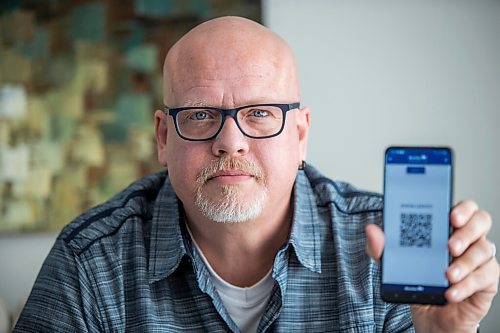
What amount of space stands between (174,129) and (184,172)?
10 centimetres

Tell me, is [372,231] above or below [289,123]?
below

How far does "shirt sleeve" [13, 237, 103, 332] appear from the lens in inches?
61.7

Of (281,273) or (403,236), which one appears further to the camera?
(281,273)

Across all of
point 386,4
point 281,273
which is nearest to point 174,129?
point 281,273

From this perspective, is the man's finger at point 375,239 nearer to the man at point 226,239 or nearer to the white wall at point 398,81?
the man at point 226,239

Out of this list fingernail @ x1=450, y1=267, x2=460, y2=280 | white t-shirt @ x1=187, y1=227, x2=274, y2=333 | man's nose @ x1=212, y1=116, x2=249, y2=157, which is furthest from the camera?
white t-shirt @ x1=187, y1=227, x2=274, y2=333

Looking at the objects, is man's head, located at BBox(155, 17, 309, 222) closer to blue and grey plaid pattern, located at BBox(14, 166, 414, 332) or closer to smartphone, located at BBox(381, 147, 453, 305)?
blue and grey plaid pattern, located at BBox(14, 166, 414, 332)

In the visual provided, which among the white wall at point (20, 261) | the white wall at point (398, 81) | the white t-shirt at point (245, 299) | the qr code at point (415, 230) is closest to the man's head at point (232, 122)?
the white t-shirt at point (245, 299)

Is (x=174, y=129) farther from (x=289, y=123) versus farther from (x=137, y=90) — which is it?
(x=137, y=90)

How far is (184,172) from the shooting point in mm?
1571

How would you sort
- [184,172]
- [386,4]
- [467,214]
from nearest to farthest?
[467,214], [184,172], [386,4]

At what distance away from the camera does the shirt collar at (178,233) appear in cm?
163

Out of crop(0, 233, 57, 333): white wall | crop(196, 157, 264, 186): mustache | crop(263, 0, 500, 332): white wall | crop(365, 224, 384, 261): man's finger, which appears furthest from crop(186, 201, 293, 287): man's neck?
crop(0, 233, 57, 333): white wall

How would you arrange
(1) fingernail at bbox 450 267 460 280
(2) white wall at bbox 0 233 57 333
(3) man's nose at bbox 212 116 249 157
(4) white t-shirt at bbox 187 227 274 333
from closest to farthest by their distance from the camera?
(1) fingernail at bbox 450 267 460 280 → (3) man's nose at bbox 212 116 249 157 → (4) white t-shirt at bbox 187 227 274 333 → (2) white wall at bbox 0 233 57 333
